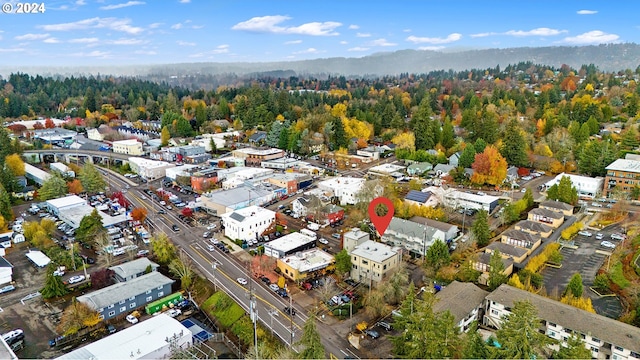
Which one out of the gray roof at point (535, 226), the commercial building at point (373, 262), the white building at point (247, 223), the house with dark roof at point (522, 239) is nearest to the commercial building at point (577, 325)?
the commercial building at point (373, 262)

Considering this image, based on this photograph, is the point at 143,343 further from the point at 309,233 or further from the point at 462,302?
the point at 462,302

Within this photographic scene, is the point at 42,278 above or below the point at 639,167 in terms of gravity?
below

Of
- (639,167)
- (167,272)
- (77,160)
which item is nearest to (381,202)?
(167,272)

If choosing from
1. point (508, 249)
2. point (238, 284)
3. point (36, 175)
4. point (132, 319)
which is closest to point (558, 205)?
point (508, 249)

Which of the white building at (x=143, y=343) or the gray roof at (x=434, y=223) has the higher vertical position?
the gray roof at (x=434, y=223)

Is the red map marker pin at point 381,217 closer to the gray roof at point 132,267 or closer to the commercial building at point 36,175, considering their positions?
the gray roof at point 132,267

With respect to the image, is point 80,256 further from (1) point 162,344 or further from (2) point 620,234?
(2) point 620,234
